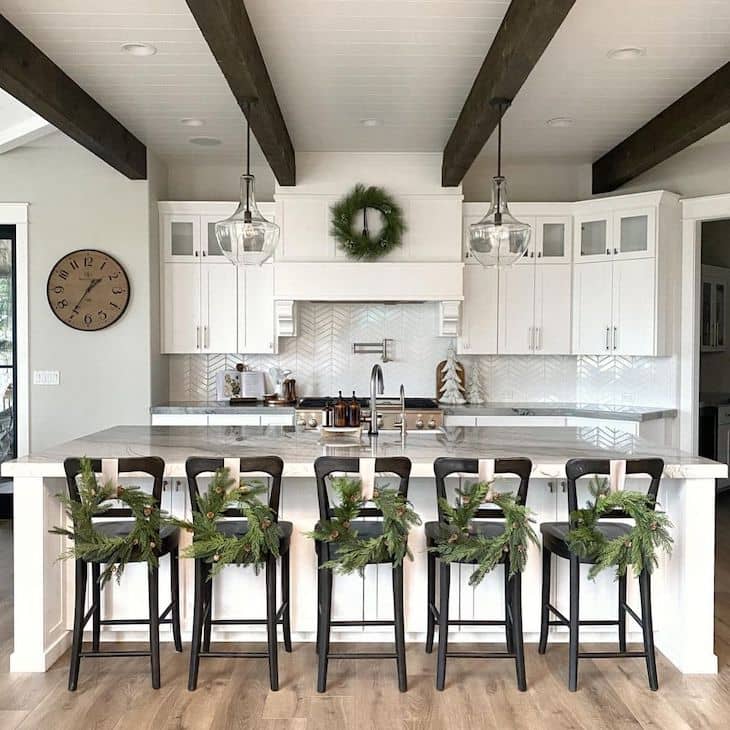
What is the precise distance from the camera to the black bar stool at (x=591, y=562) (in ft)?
10.4

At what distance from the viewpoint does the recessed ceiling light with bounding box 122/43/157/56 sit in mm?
3918

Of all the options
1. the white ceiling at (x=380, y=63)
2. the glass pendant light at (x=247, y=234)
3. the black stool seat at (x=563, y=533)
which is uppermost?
the white ceiling at (x=380, y=63)

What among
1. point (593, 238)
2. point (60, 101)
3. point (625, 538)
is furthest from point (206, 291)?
point (625, 538)

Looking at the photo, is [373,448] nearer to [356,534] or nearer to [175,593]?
[356,534]

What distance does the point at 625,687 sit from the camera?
3.31 metres

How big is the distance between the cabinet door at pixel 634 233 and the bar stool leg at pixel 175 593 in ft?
13.5

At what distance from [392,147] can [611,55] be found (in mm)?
2180

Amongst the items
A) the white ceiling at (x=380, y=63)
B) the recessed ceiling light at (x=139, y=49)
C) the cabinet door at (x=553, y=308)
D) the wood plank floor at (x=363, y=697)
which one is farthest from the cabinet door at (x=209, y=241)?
the wood plank floor at (x=363, y=697)

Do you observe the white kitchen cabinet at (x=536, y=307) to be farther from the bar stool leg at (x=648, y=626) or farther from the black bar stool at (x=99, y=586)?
the black bar stool at (x=99, y=586)

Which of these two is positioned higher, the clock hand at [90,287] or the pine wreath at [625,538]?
the clock hand at [90,287]

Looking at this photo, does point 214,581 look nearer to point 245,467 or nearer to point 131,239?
point 245,467

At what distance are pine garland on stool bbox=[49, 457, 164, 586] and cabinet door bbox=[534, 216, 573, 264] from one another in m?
4.15

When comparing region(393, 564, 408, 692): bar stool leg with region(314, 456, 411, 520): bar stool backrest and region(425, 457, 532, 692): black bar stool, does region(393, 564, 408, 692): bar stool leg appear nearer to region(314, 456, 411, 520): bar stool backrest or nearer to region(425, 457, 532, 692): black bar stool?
region(425, 457, 532, 692): black bar stool

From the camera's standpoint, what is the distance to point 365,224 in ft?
20.1
